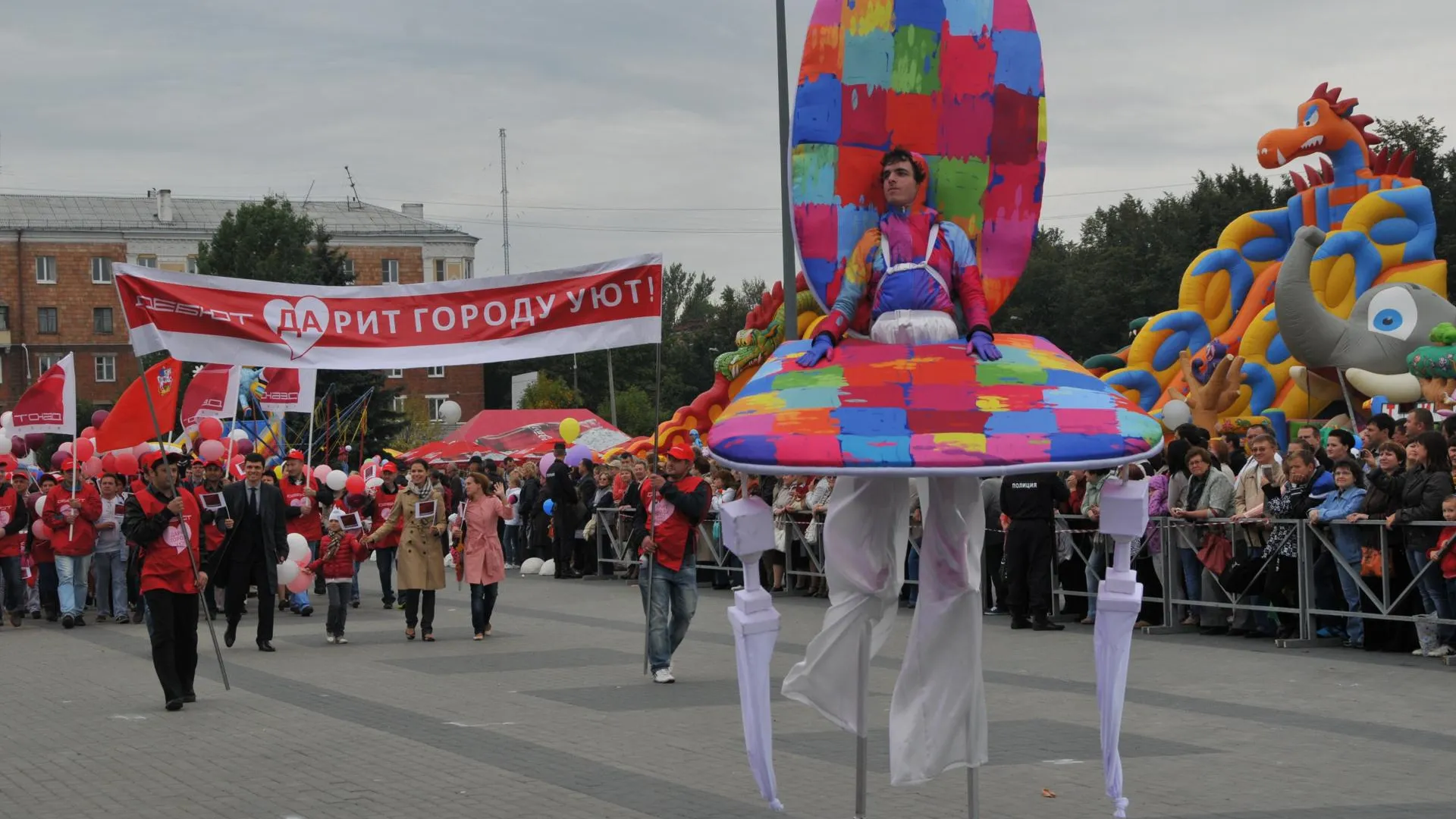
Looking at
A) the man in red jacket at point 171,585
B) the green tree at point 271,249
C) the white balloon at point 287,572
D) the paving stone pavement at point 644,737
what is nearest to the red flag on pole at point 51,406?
the white balloon at point 287,572

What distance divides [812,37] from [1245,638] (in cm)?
1019

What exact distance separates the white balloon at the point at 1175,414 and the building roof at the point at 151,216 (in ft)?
233

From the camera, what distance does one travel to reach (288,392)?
28.4 meters

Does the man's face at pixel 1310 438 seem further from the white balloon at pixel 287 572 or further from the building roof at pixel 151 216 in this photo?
the building roof at pixel 151 216

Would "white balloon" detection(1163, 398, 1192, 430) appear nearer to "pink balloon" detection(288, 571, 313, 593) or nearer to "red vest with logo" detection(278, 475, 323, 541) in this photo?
"red vest with logo" detection(278, 475, 323, 541)

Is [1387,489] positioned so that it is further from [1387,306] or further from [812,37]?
[1387,306]

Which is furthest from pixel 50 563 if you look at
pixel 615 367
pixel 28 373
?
pixel 28 373

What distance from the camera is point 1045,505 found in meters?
17.1

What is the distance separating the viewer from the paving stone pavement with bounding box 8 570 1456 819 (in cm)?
852

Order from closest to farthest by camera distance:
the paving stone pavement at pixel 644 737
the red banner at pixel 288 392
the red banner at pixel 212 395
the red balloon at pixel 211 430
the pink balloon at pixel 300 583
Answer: the paving stone pavement at pixel 644 737 → the pink balloon at pixel 300 583 → the red balloon at pixel 211 430 → the red banner at pixel 212 395 → the red banner at pixel 288 392

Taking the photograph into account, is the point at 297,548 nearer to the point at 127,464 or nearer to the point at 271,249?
the point at 127,464

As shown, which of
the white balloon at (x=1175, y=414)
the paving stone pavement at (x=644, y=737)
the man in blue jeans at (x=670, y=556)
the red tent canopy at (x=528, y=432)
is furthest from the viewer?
the red tent canopy at (x=528, y=432)

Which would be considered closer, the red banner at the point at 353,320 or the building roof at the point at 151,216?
the red banner at the point at 353,320

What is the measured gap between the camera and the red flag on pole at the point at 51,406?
2353 centimetres
